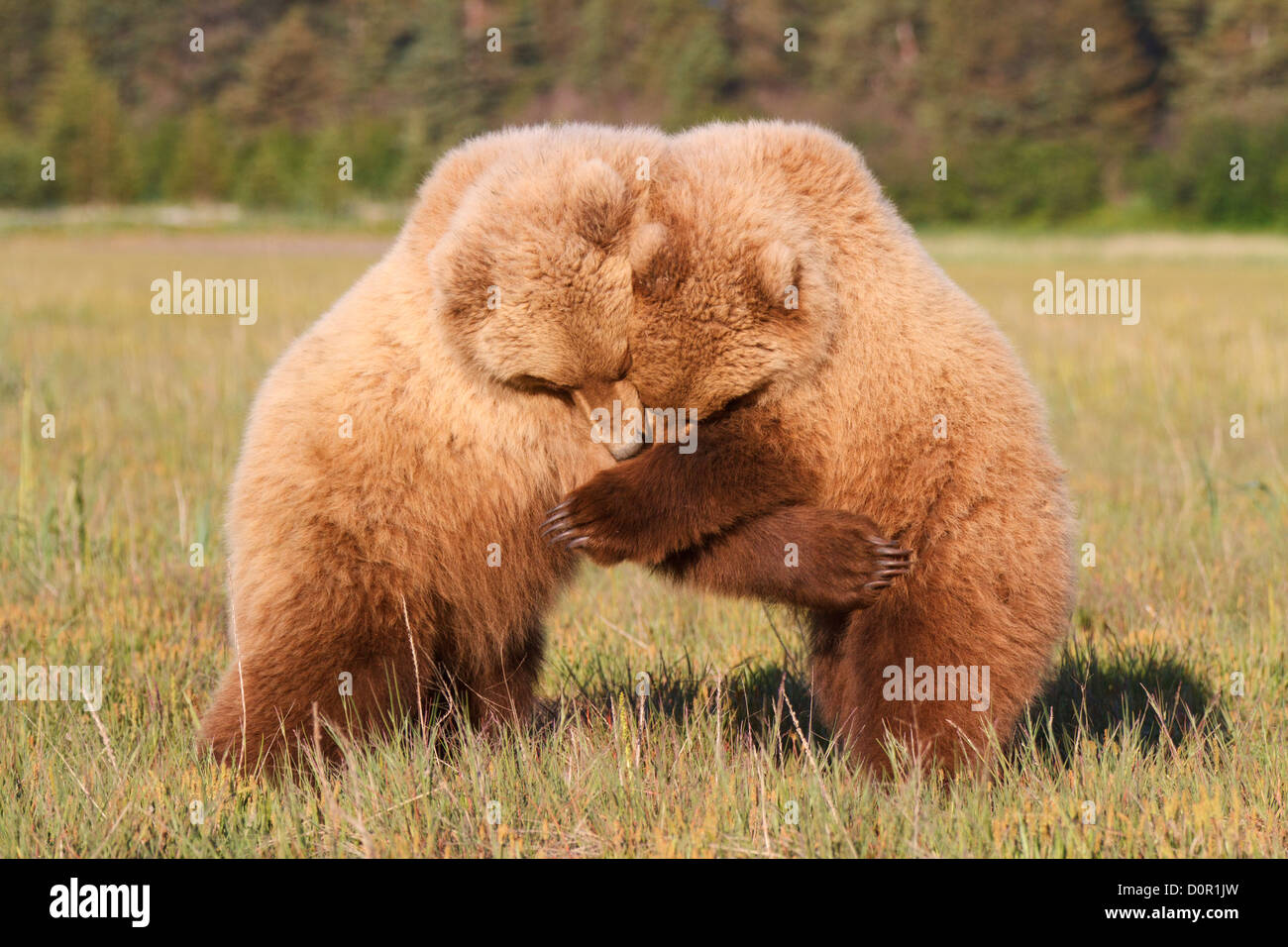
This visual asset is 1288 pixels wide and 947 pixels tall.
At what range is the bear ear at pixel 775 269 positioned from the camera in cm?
359

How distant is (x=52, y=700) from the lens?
4.56 meters

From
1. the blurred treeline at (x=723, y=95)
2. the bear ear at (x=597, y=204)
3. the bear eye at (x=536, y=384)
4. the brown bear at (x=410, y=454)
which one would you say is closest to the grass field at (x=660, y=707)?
the brown bear at (x=410, y=454)

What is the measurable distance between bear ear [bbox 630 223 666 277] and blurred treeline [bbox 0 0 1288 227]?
45.4 m

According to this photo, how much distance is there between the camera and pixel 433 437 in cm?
393

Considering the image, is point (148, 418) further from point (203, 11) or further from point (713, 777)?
point (203, 11)

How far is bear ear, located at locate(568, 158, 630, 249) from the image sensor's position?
359 cm

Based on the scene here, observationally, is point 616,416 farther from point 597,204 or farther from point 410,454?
point 410,454

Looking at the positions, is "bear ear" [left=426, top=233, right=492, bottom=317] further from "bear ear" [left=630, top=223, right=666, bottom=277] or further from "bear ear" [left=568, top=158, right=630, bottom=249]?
"bear ear" [left=630, top=223, right=666, bottom=277]

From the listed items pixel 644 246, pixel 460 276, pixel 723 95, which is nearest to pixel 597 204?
pixel 644 246

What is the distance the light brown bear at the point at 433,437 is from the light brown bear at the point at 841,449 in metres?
0.13

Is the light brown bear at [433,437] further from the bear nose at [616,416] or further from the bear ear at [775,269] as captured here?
the bear ear at [775,269]

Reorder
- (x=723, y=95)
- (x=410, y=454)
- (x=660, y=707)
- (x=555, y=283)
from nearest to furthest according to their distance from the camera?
(x=555, y=283) < (x=410, y=454) < (x=660, y=707) < (x=723, y=95)

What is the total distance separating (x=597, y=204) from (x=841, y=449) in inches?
38.8

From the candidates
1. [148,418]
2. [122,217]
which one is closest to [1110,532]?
[148,418]
